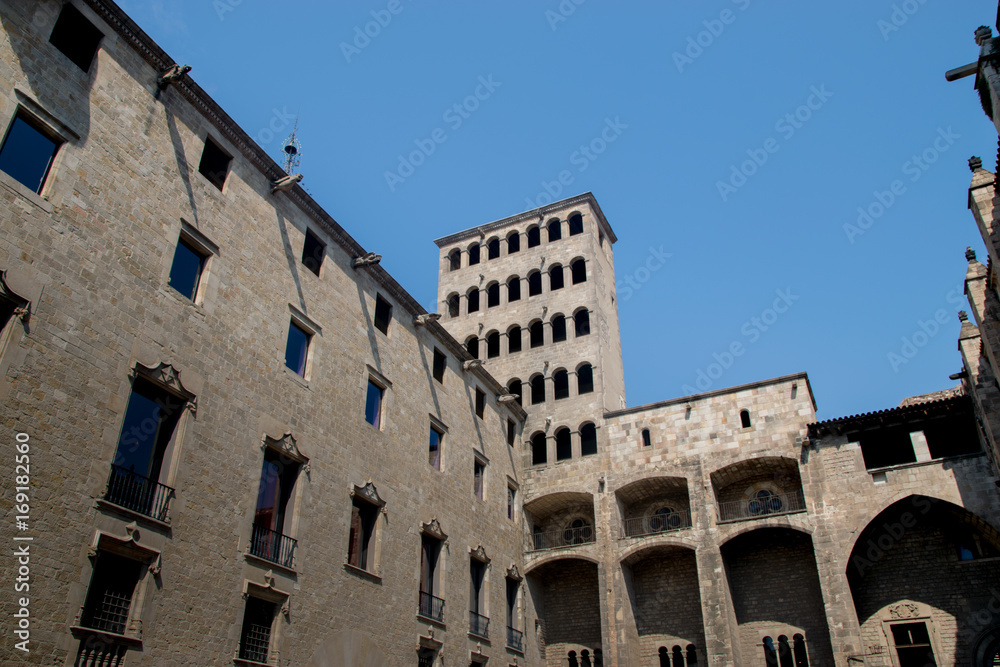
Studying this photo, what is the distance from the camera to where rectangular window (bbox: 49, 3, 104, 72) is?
46.5ft

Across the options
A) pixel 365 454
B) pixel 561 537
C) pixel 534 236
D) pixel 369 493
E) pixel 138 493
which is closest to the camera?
pixel 138 493

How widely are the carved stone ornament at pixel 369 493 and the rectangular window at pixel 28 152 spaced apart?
10.1 metres

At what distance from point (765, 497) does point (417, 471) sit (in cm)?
1303

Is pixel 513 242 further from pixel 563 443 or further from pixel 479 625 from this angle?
pixel 479 625

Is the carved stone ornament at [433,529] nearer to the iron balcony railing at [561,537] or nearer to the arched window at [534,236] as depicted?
the iron balcony railing at [561,537]

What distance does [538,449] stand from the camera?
3150cm

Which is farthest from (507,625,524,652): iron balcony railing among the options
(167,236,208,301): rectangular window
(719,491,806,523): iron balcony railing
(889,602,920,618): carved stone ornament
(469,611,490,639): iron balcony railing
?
(167,236,208,301): rectangular window

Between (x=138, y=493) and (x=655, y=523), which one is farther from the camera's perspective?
(x=655, y=523)

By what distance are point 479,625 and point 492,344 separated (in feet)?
47.2

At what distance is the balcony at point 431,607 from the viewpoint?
21094 mm

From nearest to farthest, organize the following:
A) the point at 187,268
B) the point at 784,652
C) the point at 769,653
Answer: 1. the point at 187,268
2. the point at 784,652
3. the point at 769,653

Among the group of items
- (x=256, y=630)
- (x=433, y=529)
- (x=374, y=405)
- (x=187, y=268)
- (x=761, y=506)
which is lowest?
(x=256, y=630)

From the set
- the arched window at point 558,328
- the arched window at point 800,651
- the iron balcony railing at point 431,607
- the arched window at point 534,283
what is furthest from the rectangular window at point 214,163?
the arched window at point 800,651

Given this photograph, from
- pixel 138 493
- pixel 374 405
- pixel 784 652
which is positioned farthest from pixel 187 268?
pixel 784 652
